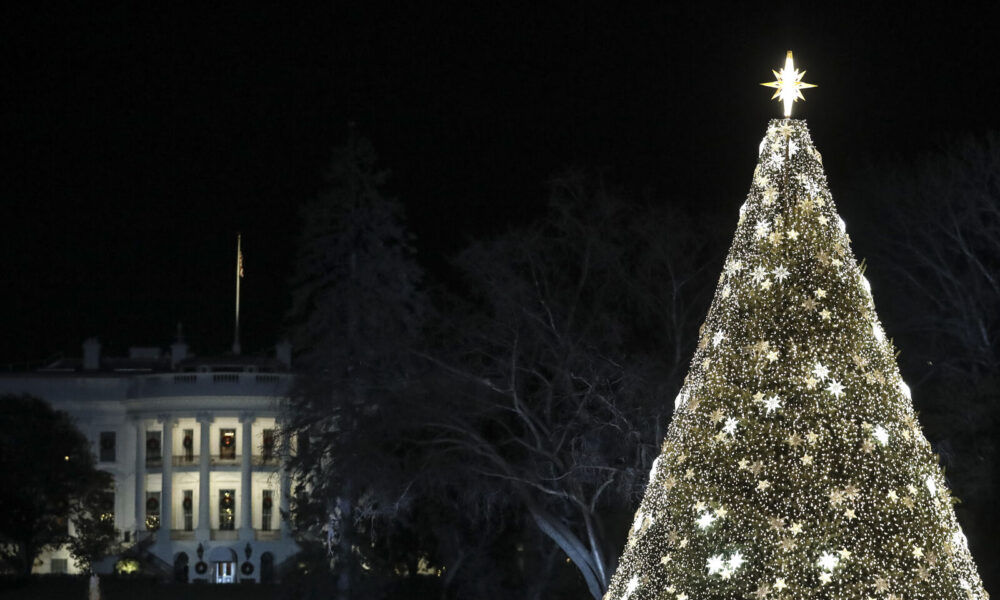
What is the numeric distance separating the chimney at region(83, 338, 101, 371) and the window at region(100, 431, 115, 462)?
3.67m

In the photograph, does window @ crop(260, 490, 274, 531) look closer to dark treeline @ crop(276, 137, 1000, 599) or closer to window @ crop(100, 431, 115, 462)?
window @ crop(100, 431, 115, 462)

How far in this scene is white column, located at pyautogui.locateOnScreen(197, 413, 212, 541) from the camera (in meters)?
75.3

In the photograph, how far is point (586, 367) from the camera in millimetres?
30922

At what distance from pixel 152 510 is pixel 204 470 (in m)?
3.03

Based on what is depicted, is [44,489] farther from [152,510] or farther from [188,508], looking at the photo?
[152,510]

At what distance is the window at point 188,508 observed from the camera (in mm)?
76500

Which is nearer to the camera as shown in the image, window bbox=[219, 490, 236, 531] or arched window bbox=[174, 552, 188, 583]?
arched window bbox=[174, 552, 188, 583]

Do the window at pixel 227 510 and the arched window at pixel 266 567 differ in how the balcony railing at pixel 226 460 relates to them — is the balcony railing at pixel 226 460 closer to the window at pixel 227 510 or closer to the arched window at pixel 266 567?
the window at pixel 227 510

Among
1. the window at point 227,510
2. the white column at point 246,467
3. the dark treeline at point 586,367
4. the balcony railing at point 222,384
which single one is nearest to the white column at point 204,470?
the window at point 227,510

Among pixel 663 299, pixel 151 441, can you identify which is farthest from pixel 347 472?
pixel 151 441

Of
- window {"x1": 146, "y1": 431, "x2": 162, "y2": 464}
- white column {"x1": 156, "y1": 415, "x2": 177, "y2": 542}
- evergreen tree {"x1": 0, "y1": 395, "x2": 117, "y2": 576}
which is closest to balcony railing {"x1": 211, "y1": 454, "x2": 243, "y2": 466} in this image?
white column {"x1": 156, "y1": 415, "x2": 177, "y2": 542}

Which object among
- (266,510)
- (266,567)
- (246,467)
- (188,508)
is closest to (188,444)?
(188,508)

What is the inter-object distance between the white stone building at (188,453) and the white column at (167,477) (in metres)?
0.04

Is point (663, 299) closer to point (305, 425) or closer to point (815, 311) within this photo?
point (305, 425)
